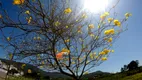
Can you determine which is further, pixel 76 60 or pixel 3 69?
pixel 3 69

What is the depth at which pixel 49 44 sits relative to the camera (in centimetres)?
596

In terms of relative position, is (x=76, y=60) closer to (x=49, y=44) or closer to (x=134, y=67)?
(x=49, y=44)

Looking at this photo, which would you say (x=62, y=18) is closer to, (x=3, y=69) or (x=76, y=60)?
(x=76, y=60)

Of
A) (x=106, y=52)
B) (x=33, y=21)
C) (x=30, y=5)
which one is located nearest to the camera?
(x=30, y=5)

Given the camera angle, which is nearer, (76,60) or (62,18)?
(62,18)

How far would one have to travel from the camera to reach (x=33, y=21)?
5.73 m

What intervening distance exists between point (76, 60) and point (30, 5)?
8.43ft

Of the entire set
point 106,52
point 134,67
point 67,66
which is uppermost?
point 134,67

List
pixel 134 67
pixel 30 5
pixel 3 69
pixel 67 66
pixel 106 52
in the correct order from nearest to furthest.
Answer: pixel 30 5 < pixel 67 66 < pixel 106 52 < pixel 3 69 < pixel 134 67

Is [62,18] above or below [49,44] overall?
above

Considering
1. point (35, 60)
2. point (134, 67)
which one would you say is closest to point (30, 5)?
point (35, 60)

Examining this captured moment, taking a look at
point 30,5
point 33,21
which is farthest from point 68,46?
point 30,5

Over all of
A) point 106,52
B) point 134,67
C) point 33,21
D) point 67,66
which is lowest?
point 67,66

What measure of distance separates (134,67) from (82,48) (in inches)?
5783
